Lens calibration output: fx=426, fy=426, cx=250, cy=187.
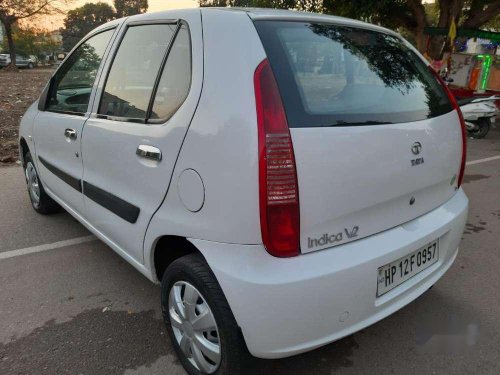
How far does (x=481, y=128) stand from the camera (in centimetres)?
927

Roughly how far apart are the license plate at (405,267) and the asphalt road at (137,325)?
1.71ft

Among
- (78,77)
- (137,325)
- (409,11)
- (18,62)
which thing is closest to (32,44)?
(18,62)

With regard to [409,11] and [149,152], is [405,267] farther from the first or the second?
[409,11]

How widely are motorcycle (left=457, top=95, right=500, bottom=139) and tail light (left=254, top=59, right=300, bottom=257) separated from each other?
8.62 metres

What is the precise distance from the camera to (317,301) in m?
1.65

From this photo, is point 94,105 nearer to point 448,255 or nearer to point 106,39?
point 106,39

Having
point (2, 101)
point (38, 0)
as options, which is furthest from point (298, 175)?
point (38, 0)

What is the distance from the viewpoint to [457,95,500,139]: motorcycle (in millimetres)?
9016

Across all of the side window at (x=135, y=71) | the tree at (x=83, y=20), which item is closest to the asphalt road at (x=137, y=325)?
the side window at (x=135, y=71)

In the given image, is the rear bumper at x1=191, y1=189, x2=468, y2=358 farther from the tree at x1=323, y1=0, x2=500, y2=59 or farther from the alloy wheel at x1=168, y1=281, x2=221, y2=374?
the tree at x1=323, y1=0, x2=500, y2=59

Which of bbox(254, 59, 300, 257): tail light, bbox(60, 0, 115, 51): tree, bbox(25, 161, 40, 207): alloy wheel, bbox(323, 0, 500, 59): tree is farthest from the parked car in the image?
bbox(254, 59, 300, 257): tail light

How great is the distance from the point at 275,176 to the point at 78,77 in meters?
2.19

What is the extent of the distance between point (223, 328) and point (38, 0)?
1562 inches

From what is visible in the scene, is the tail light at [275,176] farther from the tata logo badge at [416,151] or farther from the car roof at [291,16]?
the tata logo badge at [416,151]
